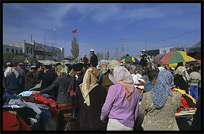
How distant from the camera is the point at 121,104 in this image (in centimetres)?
244

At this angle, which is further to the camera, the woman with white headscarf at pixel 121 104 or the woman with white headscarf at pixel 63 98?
the woman with white headscarf at pixel 63 98

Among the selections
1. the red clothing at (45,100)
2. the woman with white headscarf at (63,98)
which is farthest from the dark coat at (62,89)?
the red clothing at (45,100)

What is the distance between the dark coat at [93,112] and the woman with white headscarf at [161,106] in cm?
69

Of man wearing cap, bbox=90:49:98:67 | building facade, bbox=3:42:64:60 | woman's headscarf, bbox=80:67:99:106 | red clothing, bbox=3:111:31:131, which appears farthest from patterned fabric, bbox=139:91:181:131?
building facade, bbox=3:42:64:60

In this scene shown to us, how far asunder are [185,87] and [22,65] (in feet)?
21.3

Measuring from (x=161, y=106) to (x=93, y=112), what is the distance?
1085 millimetres

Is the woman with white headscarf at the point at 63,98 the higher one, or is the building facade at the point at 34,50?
the building facade at the point at 34,50

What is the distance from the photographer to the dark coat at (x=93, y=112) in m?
2.75

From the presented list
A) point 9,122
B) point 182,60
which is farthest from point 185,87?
point 9,122

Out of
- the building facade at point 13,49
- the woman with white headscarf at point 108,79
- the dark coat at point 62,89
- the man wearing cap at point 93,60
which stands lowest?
the dark coat at point 62,89

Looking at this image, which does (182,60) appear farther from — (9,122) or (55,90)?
(9,122)

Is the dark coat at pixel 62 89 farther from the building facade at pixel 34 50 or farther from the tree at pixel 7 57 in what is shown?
the building facade at pixel 34 50

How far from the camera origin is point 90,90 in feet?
9.26

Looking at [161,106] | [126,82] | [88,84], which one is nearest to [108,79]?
[88,84]
